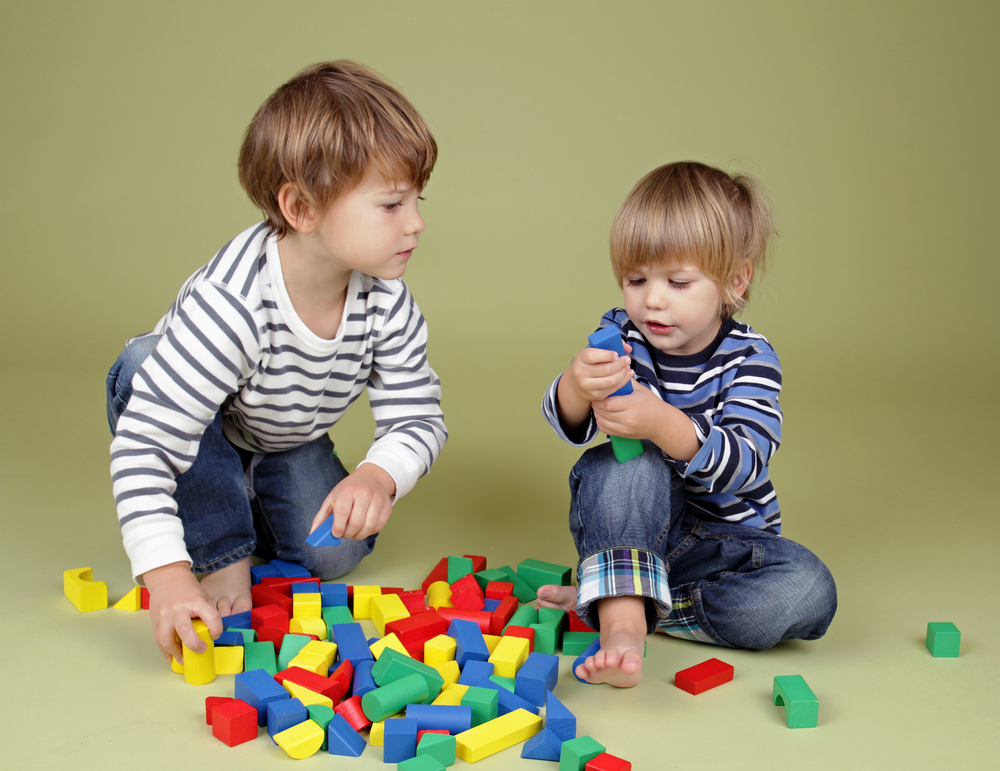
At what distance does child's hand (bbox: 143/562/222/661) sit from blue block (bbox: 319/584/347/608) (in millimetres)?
303

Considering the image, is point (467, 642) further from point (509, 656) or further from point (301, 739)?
point (301, 739)

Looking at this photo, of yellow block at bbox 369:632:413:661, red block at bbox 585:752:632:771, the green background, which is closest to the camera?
red block at bbox 585:752:632:771

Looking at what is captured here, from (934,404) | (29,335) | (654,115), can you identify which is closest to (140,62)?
(29,335)

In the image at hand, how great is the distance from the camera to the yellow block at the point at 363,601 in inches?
69.1

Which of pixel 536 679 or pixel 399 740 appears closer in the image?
pixel 399 740

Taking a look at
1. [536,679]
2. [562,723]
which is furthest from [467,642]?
[562,723]

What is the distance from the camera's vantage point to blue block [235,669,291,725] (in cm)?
136

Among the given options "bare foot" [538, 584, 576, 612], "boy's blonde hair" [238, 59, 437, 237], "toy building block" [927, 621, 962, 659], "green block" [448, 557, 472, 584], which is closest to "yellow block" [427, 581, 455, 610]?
"green block" [448, 557, 472, 584]

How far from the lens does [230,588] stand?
177 centimetres

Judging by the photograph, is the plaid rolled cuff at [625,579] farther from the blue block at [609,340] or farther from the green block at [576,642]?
the blue block at [609,340]

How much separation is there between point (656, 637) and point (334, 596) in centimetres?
56

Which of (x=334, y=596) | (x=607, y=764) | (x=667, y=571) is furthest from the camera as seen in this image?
(x=334, y=596)

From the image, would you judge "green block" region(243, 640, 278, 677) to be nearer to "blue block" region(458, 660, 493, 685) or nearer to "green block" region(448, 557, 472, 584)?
"blue block" region(458, 660, 493, 685)

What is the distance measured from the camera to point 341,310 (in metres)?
1.81
